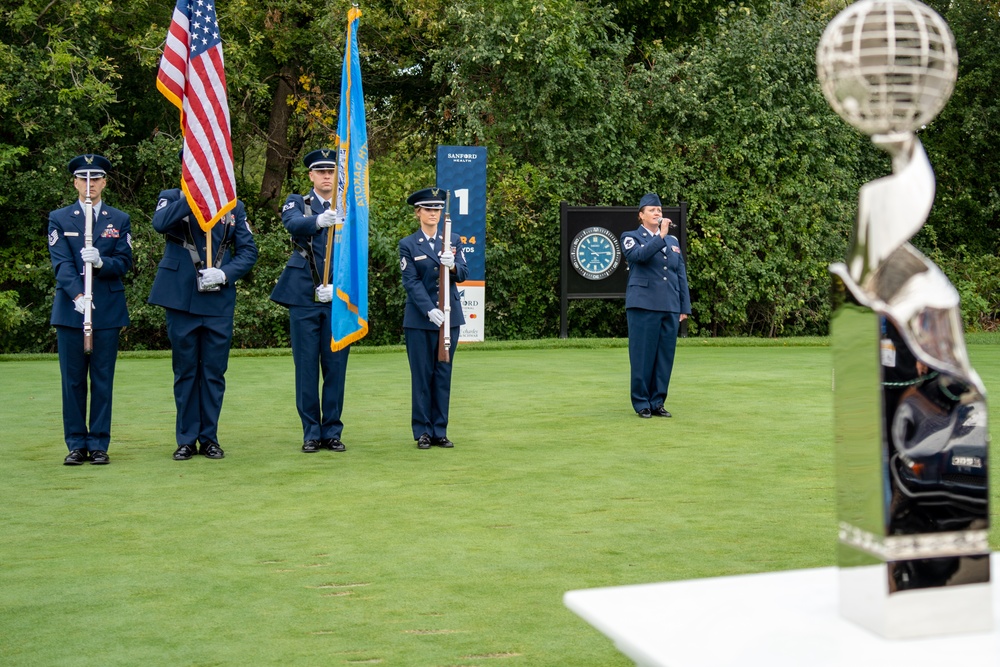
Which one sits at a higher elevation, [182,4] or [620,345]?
[182,4]

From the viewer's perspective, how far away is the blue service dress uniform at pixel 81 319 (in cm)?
697

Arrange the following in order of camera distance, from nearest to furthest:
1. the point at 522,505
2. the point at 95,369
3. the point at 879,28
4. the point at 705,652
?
the point at 705,652
the point at 879,28
the point at 522,505
the point at 95,369

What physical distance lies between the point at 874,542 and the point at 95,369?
6161mm

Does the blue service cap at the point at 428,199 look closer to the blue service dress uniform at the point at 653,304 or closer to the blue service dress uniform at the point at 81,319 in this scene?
the blue service dress uniform at the point at 81,319

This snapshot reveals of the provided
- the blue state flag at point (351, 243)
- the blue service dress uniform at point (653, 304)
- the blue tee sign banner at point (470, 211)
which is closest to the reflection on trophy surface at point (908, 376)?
the blue state flag at point (351, 243)

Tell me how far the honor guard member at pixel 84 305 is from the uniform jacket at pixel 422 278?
5.55 feet

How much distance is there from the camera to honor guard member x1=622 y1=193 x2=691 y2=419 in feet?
29.2

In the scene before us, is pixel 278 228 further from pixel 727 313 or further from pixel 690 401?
pixel 690 401

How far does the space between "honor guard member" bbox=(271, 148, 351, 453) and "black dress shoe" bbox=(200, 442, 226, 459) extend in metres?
0.54

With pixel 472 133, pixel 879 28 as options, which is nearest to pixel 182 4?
pixel 879 28

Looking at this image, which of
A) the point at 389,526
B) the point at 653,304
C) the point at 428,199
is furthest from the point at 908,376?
the point at 653,304

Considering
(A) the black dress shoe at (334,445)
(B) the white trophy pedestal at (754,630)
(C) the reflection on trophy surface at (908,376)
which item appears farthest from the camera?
(A) the black dress shoe at (334,445)

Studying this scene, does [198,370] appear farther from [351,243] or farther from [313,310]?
[351,243]

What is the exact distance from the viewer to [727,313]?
17453 mm
